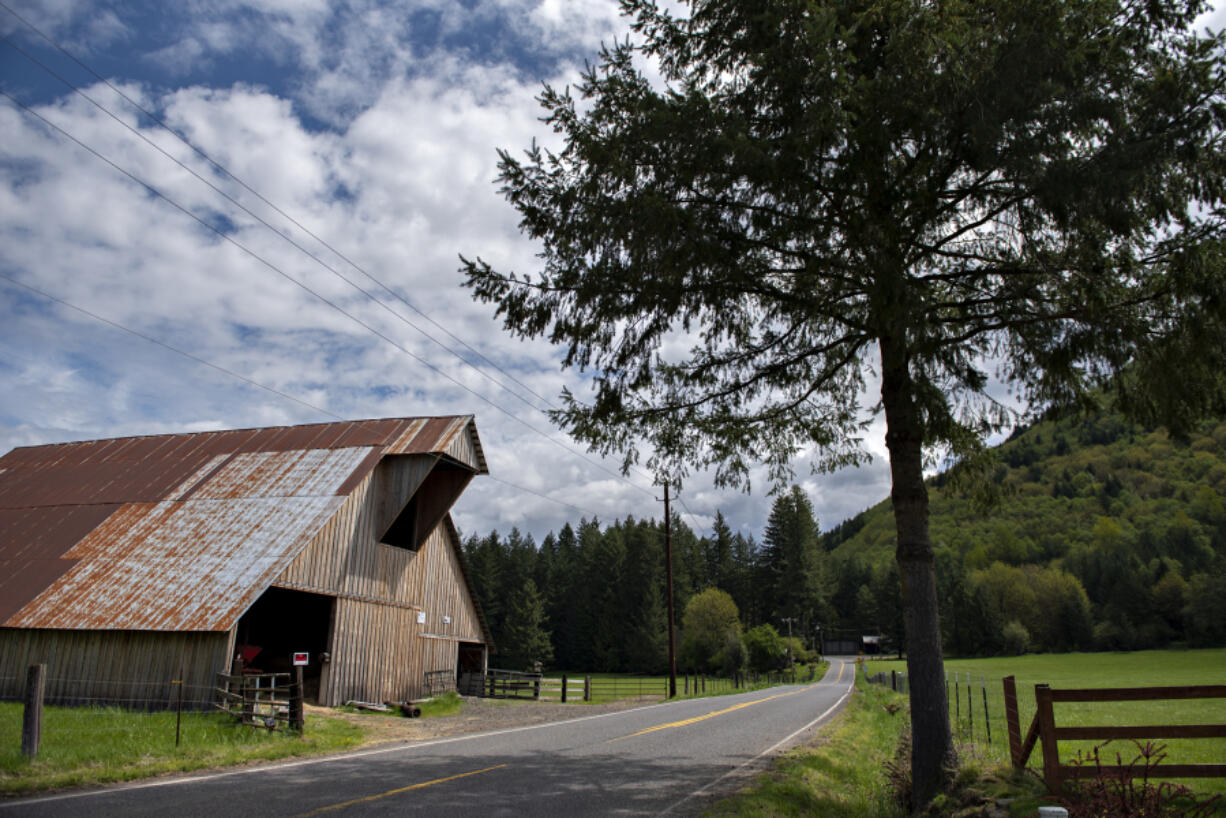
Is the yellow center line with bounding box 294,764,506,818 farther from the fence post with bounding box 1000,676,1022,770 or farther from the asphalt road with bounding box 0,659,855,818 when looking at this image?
the fence post with bounding box 1000,676,1022,770

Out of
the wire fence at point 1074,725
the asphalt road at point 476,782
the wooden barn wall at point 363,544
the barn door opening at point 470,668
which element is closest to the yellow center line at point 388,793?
the asphalt road at point 476,782

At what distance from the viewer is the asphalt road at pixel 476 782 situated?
6824mm

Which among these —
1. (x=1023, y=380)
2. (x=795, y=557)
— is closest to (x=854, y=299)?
(x=1023, y=380)

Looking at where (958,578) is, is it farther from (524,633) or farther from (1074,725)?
(1074,725)

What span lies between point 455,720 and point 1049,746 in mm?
14659

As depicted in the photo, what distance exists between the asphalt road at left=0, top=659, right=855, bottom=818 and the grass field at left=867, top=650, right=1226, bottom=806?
3.90m

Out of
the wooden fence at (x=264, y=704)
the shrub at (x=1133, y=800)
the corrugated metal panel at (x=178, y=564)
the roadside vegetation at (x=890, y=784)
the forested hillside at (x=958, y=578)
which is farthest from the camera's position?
the forested hillside at (x=958, y=578)

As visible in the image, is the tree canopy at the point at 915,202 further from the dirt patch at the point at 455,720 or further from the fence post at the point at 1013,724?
the dirt patch at the point at 455,720

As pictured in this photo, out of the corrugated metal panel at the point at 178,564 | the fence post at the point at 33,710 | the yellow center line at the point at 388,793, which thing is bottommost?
the yellow center line at the point at 388,793

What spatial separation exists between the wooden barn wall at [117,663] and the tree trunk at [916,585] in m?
13.3

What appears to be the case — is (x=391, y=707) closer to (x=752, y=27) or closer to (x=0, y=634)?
(x=0, y=634)

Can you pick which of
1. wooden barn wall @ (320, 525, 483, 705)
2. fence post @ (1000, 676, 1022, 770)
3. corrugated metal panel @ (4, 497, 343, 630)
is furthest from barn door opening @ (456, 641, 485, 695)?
fence post @ (1000, 676, 1022, 770)

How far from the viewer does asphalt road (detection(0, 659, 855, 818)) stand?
6.82 m

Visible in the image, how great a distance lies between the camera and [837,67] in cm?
746
